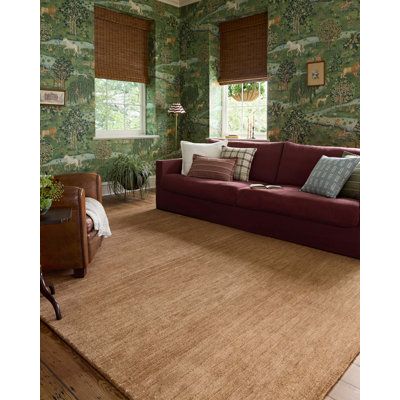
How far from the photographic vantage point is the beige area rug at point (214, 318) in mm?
1549

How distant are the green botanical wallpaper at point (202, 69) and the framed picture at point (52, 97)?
68mm

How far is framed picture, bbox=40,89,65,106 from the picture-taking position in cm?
475

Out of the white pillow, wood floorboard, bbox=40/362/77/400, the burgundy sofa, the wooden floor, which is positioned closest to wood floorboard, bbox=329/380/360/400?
the wooden floor

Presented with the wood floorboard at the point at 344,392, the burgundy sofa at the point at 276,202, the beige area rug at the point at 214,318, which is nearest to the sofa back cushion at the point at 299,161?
the burgundy sofa at the point at 276,202

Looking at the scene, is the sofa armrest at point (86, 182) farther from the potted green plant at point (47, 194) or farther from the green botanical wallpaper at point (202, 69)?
the green botanical wallpaper at point (202, 69)

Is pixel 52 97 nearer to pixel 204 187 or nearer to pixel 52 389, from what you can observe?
pixel 204 187

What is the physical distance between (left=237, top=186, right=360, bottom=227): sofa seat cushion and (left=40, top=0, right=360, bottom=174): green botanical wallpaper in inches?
55.2

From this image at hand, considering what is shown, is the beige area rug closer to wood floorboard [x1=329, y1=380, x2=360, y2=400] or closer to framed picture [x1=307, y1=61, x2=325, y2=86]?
wood floorboard [x1=329, y1=380, x2=360, y2=400]

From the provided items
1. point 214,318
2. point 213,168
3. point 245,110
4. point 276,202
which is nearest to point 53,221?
point 214,318

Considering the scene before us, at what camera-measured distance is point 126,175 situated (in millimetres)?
5238
